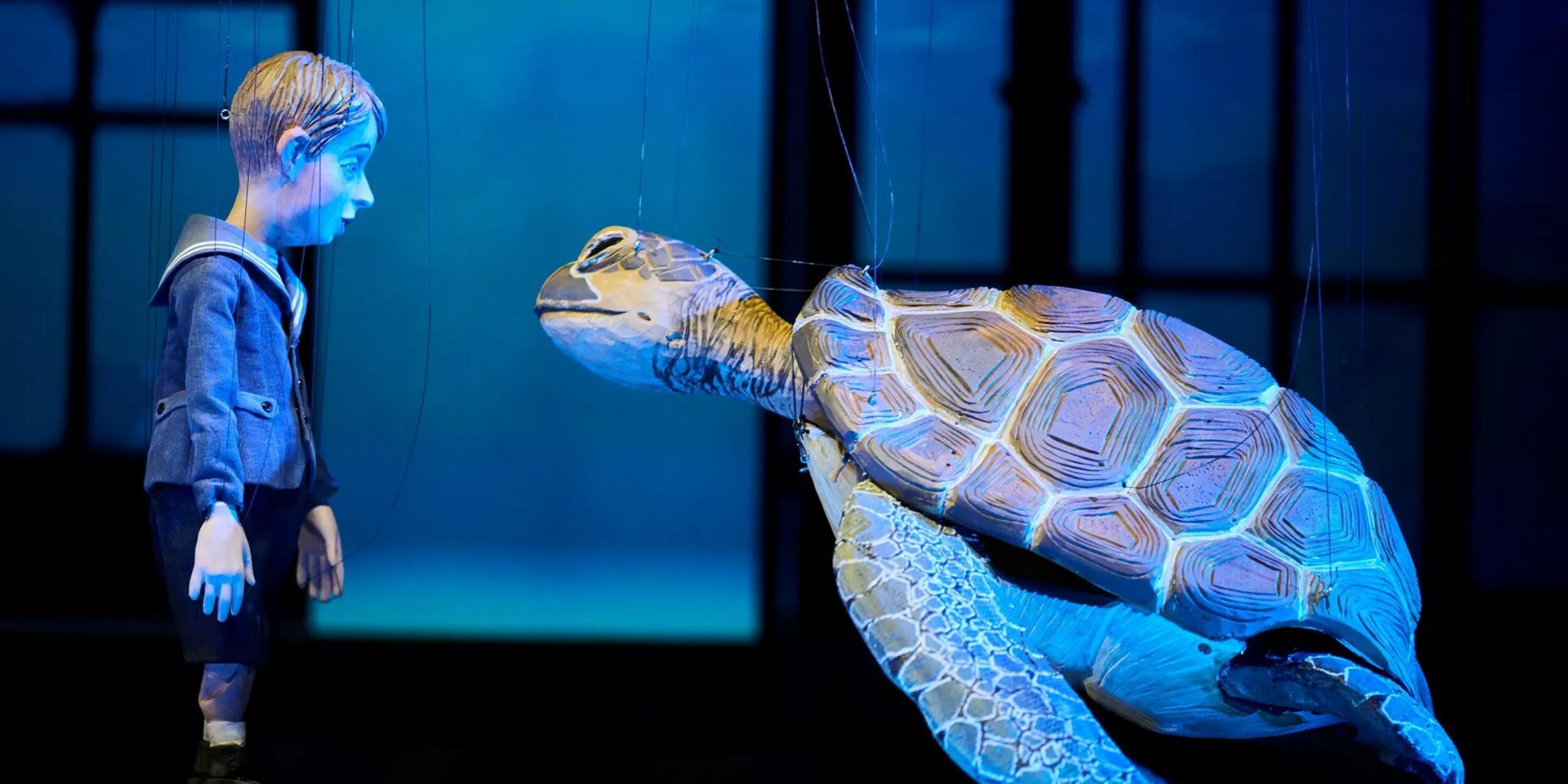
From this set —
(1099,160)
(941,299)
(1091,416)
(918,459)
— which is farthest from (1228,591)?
(1099,160)

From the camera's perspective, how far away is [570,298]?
140 cm

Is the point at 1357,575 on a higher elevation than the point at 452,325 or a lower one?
lower

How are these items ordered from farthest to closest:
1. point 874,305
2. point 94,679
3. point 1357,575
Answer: point 94,679
point 874,305
point 1357,575

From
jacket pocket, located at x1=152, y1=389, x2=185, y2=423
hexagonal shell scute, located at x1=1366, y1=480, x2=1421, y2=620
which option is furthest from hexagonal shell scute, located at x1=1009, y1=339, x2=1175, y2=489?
jacket pocket, located at x1=152, y1=389, x2=185, y2=423

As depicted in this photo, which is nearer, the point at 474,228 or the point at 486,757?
the point at 486,757

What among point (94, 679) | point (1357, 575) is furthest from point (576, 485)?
point (1357, 575)

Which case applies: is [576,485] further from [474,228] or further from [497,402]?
[474,228]

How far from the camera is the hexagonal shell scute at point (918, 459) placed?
4.04ft

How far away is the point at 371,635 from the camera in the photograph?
2.02 meters

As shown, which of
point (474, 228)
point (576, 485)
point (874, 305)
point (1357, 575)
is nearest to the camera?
point (1357, 575)

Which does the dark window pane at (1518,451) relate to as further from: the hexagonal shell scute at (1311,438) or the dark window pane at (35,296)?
the dark window pane at (35,296)

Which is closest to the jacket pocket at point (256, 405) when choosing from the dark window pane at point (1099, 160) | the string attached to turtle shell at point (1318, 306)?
the string attached to turtle shell at point (1318, 306)

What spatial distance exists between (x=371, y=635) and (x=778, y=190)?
1.11 meters

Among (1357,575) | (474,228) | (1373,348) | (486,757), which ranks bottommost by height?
(486,757)
